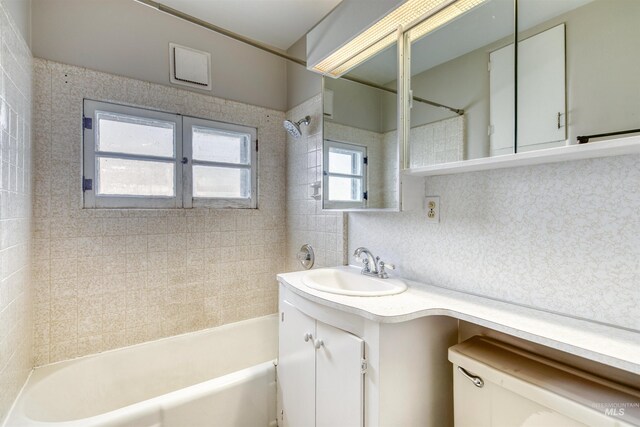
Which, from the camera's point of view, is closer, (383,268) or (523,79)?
(523,79)

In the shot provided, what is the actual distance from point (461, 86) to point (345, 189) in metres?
0.87

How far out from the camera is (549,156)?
95 centimetres

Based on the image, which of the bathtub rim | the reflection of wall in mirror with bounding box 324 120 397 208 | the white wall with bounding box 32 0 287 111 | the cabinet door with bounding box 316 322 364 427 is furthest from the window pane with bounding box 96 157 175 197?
the cabinet door with bounding box 316 322 364 427

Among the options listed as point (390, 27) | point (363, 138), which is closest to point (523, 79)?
point (390, 27)

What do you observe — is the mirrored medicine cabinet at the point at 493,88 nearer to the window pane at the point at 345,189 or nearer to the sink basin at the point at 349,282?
the window pane at the point at 345,189

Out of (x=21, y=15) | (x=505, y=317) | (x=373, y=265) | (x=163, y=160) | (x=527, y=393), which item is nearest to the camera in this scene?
(x=527, y=393)

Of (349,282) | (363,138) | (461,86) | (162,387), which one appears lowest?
(162,387)

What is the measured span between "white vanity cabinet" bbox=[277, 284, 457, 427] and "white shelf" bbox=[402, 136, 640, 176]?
63 centimetres

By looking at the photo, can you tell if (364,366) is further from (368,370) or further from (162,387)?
(162,387)

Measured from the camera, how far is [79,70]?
1.75 m

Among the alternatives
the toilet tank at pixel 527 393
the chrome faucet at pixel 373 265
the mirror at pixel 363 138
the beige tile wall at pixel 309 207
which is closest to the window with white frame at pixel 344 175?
the mirror at pixel 363 138

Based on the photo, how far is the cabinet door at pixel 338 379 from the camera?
3.60ft

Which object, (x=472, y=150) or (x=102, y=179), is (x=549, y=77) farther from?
(x=102, y=179)

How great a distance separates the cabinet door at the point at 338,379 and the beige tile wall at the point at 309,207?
2.57 ft
